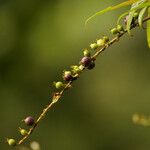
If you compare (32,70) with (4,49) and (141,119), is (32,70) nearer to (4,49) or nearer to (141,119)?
(4,49)

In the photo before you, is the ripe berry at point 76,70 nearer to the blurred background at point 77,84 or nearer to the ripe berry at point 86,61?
the ripe berry at point 86,61

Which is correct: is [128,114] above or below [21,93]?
below

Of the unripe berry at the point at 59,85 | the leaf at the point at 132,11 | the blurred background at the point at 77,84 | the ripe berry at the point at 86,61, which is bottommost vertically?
the blurred background at the point at 77,84

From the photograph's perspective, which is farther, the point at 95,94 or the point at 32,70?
the point at 95,94

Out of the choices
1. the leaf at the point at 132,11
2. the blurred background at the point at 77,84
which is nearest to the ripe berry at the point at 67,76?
the leaf at the point at 132,11

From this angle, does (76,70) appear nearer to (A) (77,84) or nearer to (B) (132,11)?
(B) (132,11)

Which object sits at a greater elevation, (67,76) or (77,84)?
(67,76)

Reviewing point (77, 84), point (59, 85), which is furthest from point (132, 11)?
point (77, 84)

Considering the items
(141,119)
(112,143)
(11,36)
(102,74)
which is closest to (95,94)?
(102,74)
